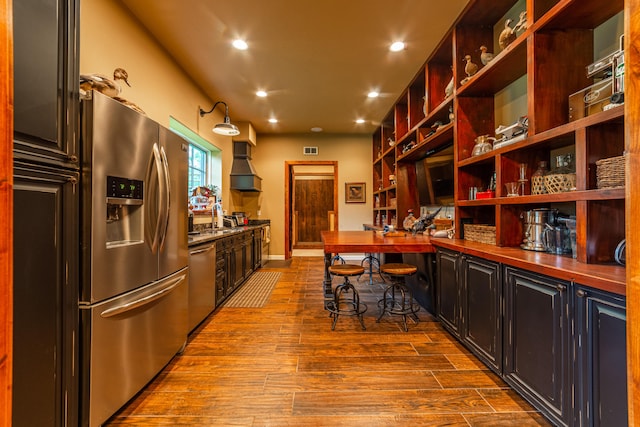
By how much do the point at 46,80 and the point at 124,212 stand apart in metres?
0.76

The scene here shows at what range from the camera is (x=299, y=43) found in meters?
2.96

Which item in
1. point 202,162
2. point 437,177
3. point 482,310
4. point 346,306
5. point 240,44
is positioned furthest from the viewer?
point 202,162

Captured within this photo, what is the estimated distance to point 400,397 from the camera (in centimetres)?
166

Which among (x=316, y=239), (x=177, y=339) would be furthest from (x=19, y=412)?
(x=316, y=239)

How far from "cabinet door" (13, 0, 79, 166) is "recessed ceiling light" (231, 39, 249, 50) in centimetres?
187

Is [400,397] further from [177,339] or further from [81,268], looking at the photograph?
[81,268]

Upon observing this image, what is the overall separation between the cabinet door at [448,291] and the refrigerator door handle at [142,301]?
7.56 feet

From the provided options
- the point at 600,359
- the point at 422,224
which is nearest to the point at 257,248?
the point at 422,224

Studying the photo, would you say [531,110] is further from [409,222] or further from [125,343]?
[125,343]

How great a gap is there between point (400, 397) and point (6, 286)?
6.27 ft

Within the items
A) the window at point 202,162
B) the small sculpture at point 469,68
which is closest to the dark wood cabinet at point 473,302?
the small sculpture at point 469,68

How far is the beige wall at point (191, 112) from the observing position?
2.17 m

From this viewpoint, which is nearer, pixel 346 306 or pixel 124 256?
pixel 124 256

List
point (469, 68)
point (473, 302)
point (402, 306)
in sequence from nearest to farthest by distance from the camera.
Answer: point (473, 302) → point (469, 68) → point (402, 306)
